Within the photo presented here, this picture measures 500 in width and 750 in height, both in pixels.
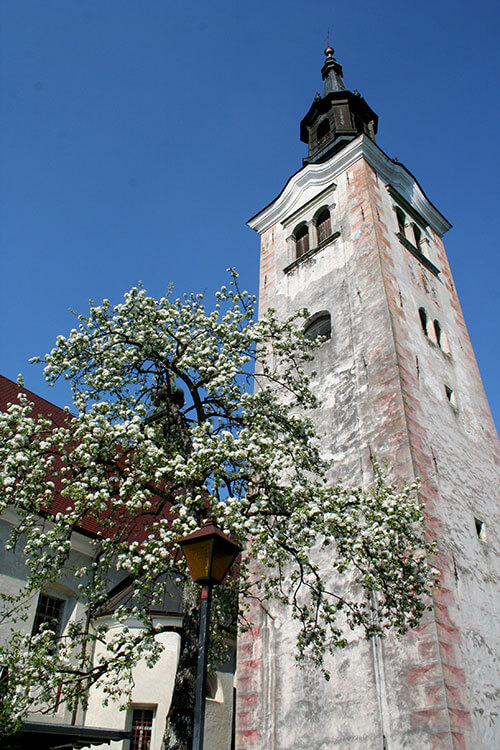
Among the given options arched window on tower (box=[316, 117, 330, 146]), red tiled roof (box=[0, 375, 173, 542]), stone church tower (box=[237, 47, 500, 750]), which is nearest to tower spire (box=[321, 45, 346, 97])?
arched window on tower (box=[316, 117, 330, 146])

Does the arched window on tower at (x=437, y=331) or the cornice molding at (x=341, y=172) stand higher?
the cornice molding at (x=341, y=172)

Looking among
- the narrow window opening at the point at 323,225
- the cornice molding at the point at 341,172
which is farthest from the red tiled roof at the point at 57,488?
the cornice molding at the point at 341,172

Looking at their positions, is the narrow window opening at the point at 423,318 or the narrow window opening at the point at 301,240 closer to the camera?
the narrow window opening at the point at 423,318

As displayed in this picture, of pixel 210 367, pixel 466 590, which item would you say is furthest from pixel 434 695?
pixel 210 367

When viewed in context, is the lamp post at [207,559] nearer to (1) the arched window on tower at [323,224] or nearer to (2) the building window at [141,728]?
(2) the building window at [141,728]

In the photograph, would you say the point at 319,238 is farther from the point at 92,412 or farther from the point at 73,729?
the point at 73,729

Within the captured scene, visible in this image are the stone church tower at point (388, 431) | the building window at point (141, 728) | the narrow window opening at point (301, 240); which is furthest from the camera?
the narrow window opening at point (301, 240)

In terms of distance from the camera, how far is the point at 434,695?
33.6ft

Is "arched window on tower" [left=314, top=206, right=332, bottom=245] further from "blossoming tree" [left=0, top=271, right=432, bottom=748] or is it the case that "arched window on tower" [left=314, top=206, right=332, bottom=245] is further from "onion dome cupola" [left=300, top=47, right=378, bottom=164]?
"blossoming tree" [left=0, top=271, right=432, bottom=748]

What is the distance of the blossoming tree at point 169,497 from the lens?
359 inches

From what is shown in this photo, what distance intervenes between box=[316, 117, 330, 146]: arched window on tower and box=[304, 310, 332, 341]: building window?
37.1 feet

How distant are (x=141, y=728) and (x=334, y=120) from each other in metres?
23.4

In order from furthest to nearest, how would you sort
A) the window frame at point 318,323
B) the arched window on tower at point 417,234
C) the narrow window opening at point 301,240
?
the arched window on tower at point 417,234 → the narrow window opening at point 301,240 → the window frame at point 318,323

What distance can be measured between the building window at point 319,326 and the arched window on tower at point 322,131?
11300 millimetres
